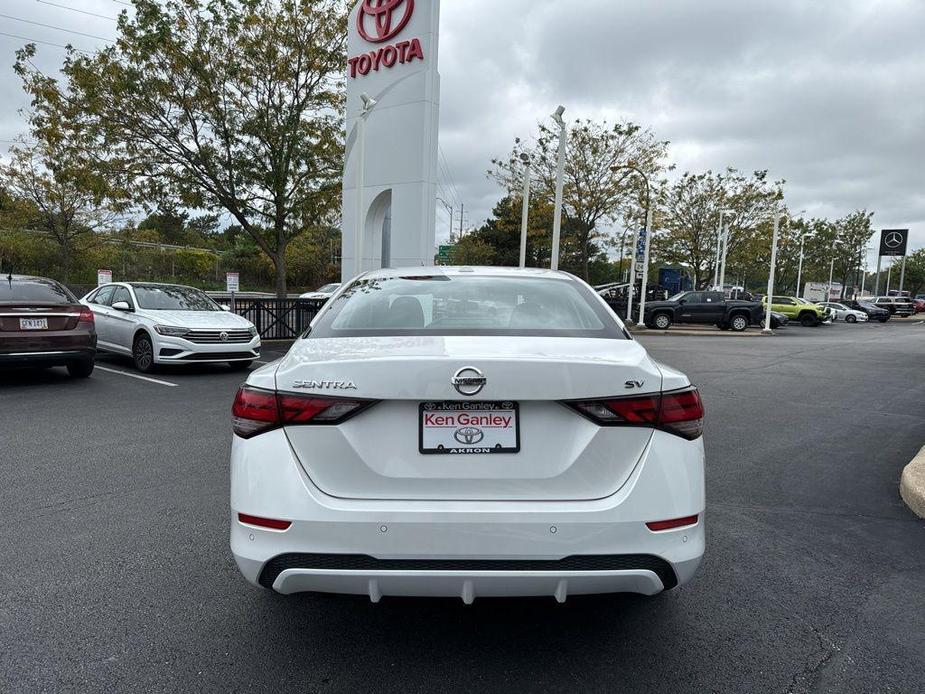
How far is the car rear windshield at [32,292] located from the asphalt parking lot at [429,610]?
4.10m

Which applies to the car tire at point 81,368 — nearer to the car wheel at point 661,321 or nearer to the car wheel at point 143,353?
the car wheel at point 143,353

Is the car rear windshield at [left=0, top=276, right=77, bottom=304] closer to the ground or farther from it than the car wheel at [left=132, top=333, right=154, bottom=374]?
farther from it

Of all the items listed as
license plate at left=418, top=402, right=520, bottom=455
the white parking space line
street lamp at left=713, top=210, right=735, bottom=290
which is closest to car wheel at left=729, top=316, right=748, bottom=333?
street lamp at left=713, top=210, right=735, bottom=290

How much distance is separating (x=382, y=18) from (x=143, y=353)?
10.1m

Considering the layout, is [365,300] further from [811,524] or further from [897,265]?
[897,265]

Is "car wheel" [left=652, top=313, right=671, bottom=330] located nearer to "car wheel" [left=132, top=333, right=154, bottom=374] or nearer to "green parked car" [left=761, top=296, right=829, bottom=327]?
"green parked car" [left=761, top=296, right=829, bottom=327]

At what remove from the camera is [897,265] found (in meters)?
90.4

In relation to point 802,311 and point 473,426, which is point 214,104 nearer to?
point 473,426

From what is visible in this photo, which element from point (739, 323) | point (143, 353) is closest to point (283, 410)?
point (143, 353)

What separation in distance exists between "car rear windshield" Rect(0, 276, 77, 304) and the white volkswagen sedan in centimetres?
130

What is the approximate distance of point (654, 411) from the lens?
2.29 meters

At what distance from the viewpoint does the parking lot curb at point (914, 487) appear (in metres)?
4.30

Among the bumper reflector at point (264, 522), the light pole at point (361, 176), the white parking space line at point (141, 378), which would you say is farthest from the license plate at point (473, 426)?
the light pole at point (361, 176)

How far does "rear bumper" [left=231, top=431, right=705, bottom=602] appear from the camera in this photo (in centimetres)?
216
